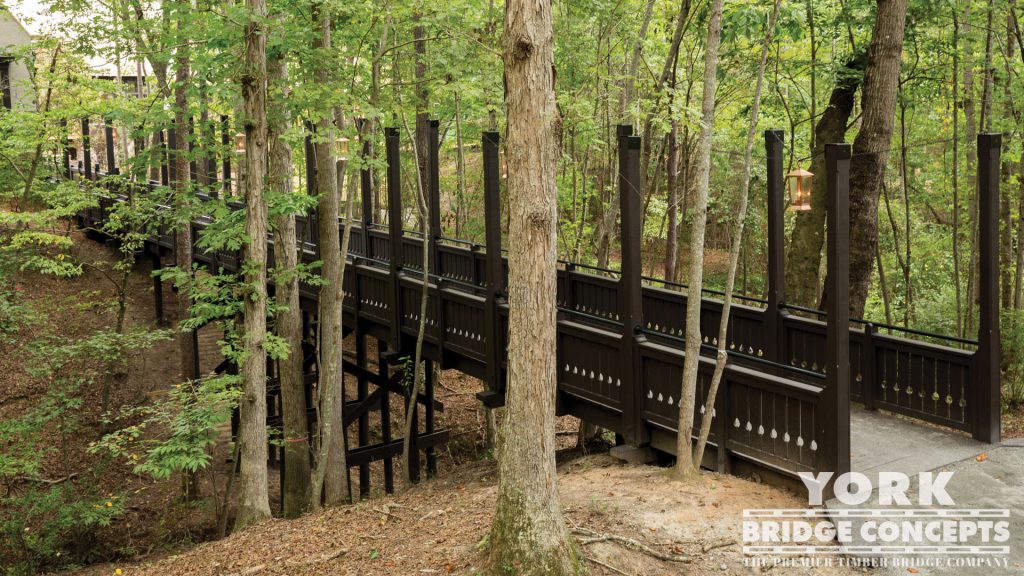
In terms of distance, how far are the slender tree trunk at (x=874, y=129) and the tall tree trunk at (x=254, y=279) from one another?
6.87 metres

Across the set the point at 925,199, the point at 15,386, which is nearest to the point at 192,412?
the point at 15,386

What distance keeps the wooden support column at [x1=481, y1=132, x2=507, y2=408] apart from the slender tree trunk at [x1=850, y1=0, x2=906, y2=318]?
424cm

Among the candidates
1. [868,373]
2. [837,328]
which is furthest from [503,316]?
[837,328]

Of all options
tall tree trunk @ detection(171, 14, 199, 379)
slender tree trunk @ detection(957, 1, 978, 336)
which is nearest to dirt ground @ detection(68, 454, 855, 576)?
tall tree trunk @ detection(171, 14, 199, 379)

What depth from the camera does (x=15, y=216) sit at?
1381 centimetres

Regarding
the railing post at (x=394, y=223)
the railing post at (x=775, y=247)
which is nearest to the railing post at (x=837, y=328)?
the railing post at (x=775, y=247)

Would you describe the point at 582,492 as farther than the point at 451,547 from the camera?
Yes

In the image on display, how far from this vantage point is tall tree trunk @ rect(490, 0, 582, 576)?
16.5 feet

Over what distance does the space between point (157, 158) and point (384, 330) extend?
4.13 metres

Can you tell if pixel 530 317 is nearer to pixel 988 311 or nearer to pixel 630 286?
pixel 630 286

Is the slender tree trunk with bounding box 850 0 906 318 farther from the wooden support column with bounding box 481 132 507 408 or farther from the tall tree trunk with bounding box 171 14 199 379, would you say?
the tall tree trunk with bounding box 171 14 199 379

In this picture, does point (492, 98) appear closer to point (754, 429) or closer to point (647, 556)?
point (754, 429)

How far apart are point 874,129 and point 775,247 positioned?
2292 millimetres

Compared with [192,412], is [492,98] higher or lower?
higher
